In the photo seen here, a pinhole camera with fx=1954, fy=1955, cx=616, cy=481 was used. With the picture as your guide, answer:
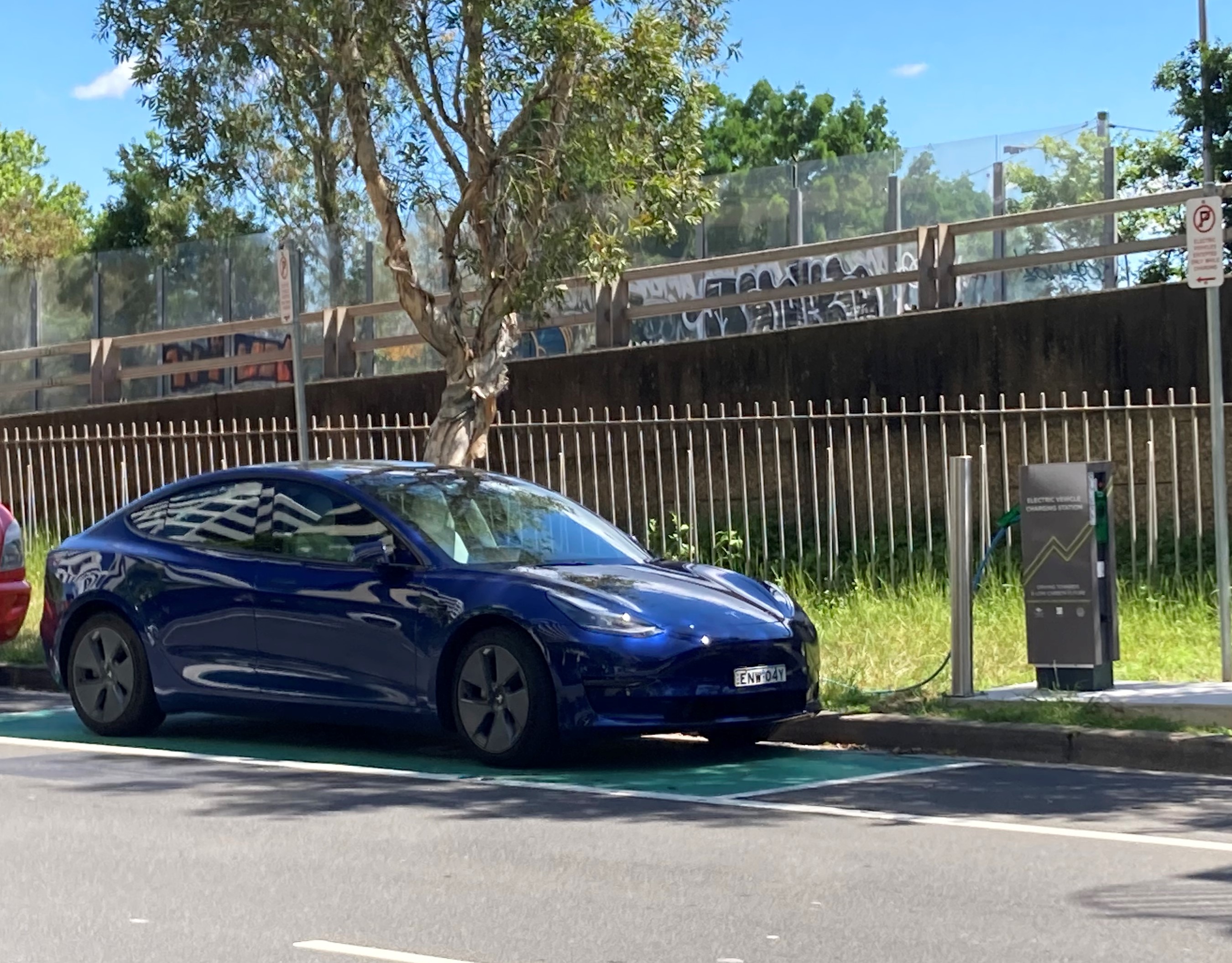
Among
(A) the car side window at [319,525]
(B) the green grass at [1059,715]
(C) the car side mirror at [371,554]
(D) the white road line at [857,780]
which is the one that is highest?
(A) the car side window at [319,525]

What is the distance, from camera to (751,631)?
30.4ft

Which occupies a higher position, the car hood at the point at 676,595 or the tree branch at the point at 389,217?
the tree branch at the point at 389,217

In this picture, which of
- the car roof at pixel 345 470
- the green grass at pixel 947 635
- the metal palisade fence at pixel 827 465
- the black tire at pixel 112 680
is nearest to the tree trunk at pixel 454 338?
the metal palisade fence at pixel 827 465

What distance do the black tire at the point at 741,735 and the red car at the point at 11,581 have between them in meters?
5.08

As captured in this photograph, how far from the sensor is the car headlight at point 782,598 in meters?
9.77

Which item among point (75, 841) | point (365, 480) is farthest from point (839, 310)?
point (75, 841)

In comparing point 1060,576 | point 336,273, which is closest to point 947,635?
point 1060,576

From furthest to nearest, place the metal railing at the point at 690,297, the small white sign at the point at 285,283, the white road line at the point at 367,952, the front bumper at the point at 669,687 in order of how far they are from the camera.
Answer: the metal railing at the point at 690,297 → the small white sign at the point at 285,283 → the front bumper at the point at 669,687 → the white road line at the point at 367,952

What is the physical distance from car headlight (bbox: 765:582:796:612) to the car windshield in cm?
71

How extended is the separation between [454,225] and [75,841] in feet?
24.6

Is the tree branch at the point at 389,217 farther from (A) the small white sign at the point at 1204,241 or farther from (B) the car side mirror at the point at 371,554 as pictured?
(A) the small white sign at the point at 1204,241

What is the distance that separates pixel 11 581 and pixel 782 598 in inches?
222

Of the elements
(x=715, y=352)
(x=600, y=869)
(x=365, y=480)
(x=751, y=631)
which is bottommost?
(x=600, y=869)

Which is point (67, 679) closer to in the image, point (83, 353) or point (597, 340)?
point (597, 340)
